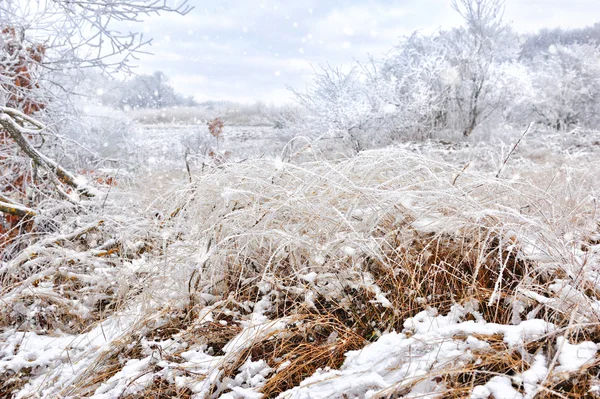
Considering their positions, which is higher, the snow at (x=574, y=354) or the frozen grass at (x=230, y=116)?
the frozen grass at (x=230, y=116)

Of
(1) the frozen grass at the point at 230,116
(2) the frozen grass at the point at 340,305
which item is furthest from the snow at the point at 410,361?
(1) the frozen grass at the point at 230,116

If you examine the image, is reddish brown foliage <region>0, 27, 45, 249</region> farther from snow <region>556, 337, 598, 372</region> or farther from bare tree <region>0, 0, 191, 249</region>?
snow <region>556, 337, 598, 372</region>

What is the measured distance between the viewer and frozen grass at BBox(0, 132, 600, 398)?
1.05 meters

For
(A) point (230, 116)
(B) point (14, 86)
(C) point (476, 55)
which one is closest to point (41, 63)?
(B) point (14, 86)

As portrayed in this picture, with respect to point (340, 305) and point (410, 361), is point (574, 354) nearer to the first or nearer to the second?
point (410, 361)

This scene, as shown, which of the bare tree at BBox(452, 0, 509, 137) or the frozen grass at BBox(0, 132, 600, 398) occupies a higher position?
the bare tree at BBox(452, 0, 509, 137)

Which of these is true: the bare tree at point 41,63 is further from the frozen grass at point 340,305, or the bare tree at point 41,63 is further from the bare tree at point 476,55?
the bare tree at point 476,55

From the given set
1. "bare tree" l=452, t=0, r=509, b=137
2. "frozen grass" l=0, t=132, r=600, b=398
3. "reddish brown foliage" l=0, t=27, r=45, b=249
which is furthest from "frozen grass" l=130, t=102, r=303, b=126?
"frozen grass" l=0, t=132, r=600, b=398

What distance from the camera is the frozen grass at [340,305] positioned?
3.45 ft

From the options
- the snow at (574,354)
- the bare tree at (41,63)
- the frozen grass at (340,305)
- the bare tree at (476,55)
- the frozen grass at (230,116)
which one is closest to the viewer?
the snow at (574,354)

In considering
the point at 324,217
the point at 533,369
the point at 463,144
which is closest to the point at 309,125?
the point at 463,144

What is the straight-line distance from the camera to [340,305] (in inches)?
55.6

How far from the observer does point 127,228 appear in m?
2.30


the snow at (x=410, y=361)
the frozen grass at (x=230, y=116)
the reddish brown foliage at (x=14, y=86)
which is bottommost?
the snow at (x=410, y=361)
